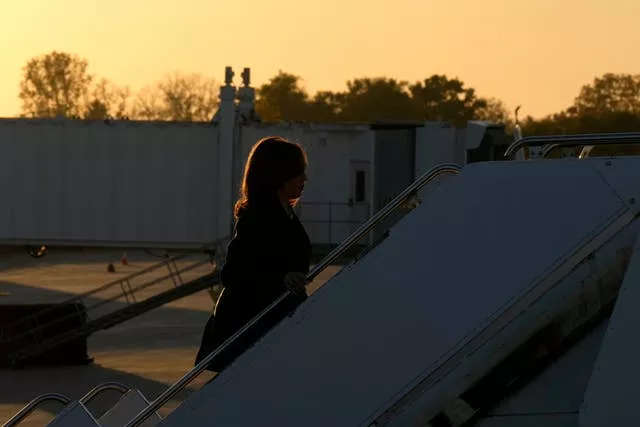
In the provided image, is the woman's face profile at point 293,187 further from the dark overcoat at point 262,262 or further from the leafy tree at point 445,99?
the leafy tree at point 445,99

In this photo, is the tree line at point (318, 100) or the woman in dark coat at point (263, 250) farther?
the tree line at point (318, 100)

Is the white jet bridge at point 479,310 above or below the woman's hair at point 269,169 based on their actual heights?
below

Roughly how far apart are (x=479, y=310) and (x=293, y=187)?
1.46 metres

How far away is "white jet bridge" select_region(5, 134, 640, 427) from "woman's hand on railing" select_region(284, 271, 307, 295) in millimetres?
570

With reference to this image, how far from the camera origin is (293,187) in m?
7.20

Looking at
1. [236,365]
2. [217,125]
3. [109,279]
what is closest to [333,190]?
[217,125]

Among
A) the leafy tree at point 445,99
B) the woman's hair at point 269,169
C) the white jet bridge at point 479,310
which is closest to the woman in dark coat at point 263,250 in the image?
the woman's hair at point 269,169

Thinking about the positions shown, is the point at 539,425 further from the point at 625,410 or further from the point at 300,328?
the point at 300,328

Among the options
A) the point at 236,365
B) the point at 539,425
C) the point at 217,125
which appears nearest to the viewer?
the point at 539,425

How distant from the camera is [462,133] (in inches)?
1240

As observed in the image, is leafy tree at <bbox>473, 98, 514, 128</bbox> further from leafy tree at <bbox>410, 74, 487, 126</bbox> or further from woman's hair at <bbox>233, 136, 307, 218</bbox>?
woman's hair at <bbox>233, 136, 307, 218</bbox>

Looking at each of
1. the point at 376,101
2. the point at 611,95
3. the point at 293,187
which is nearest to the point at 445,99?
the point at 376,101

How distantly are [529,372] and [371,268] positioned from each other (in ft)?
2.46

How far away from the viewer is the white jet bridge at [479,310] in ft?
19.6
